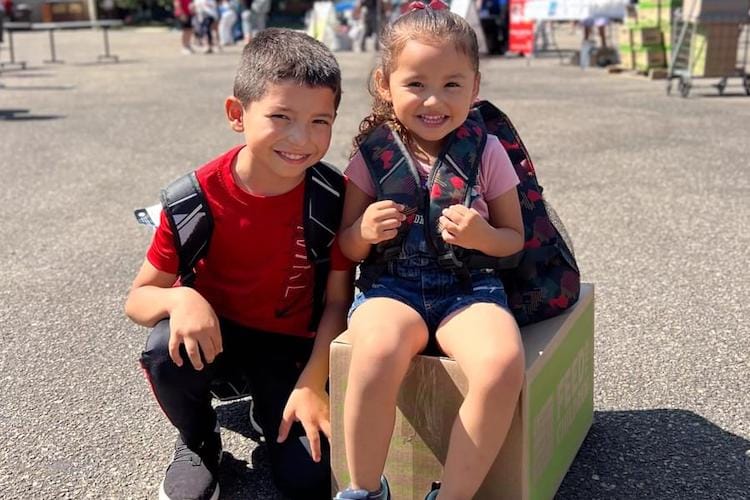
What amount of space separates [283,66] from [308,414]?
907 mm

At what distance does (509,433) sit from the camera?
2150mm

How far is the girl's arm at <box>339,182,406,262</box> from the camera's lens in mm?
2236

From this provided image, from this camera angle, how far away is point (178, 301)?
2.36m

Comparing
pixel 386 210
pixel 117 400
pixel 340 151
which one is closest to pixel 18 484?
pixel 117 400

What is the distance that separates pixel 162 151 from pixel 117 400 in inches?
209

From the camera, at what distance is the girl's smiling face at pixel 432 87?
7.53ft

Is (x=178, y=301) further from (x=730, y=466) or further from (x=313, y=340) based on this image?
(x=730, y=466)

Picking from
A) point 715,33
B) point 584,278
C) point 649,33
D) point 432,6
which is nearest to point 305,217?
point 432,6

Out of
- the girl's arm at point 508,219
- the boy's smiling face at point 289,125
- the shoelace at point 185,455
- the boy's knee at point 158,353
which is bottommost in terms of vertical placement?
the shoelace at point 185,455

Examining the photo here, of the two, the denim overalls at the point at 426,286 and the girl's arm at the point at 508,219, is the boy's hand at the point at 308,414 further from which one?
the girl's arm at the point at 508,219

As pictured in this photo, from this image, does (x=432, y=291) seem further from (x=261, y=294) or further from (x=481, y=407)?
(x=261, y=294)

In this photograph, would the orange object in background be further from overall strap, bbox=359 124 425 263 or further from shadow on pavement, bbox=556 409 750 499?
overall strap, bbox=359 124 425 263

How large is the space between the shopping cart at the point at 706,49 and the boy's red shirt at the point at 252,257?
8531 mm

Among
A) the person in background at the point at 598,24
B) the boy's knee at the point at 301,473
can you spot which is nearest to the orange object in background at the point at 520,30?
the person in background at the point at 598,24
